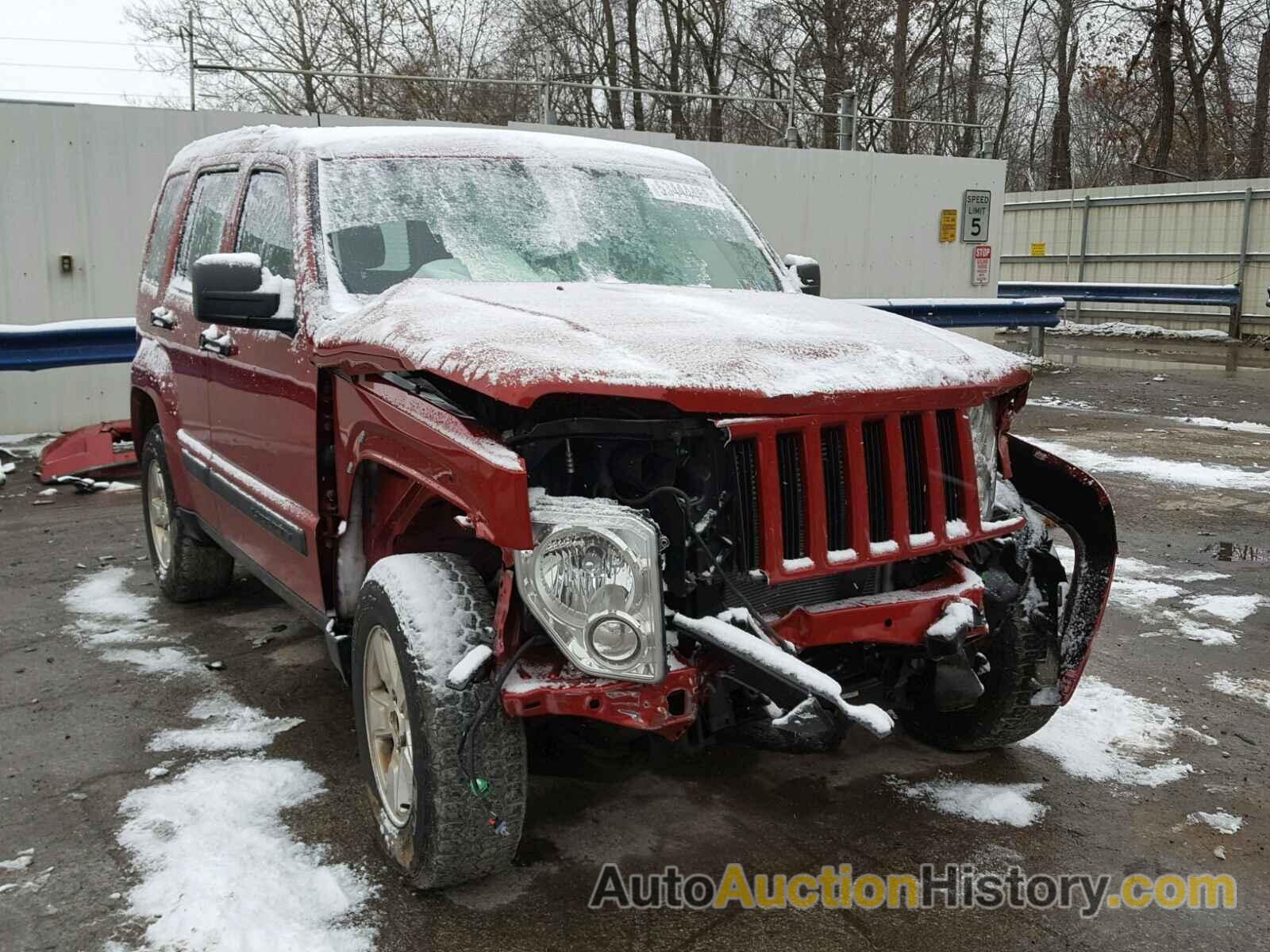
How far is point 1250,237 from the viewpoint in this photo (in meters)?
19.9

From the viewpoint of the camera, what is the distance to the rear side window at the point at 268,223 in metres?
4.08

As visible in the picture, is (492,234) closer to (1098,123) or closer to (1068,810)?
(1068,810)

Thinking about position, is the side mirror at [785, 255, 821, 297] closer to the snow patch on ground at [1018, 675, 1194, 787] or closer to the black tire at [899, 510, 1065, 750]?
the black tire at [899, 510, 1065, 750]

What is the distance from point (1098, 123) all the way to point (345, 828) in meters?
40.7

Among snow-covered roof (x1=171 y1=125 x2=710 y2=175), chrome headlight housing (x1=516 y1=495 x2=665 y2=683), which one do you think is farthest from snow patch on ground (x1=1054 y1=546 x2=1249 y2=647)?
chrome headlight housing (x1=516 y1=495 x2=665 y2=683)

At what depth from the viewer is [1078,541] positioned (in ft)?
12.6

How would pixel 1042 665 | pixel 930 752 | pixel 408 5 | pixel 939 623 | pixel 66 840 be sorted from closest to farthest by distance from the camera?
pixel 939 623 → pixel 66 840 → pixel 1042 665 → pixel 930 752 → pixel 408 5

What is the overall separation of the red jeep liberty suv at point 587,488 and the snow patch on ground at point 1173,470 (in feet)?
16.7

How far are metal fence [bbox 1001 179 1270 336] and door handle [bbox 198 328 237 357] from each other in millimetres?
18769

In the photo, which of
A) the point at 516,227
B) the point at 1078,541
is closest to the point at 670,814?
the point at 1078,541

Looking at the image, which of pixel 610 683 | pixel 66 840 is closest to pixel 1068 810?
pixel 610 683

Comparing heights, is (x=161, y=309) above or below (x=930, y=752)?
above

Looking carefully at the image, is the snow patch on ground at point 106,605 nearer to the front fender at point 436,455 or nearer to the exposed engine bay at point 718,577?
the front fender at point 436,455

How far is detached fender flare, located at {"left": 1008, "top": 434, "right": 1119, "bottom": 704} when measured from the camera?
3.74 m
